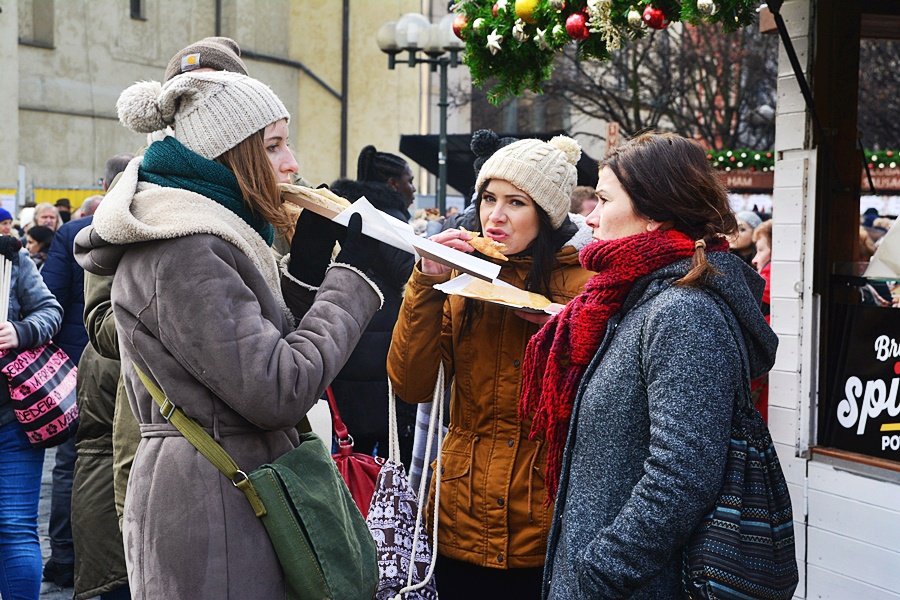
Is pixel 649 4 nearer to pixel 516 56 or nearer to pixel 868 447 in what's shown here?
pixel 516 56

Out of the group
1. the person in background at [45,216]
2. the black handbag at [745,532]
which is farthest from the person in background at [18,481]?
the person in background at [45,216]

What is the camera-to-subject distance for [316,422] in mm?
4656

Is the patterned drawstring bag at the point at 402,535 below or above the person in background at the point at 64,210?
below

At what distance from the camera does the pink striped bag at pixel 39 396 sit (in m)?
4.88

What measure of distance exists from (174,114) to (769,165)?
57.4 ft

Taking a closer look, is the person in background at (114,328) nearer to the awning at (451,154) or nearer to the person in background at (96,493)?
the person in background at (96,493)

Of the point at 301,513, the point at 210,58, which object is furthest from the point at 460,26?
the point at 301,513

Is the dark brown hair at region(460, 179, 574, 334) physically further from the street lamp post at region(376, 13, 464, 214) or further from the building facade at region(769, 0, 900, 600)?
the street lamp post at region(376, 13, 464, 214)

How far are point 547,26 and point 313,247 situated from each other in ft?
6.43

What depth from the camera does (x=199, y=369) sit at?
2592mm

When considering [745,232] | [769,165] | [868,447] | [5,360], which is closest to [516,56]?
[868,447]

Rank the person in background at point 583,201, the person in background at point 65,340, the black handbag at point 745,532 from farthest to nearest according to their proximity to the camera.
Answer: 1. the person in background at point 583,201
2. the person in background at point 65,340
3. the black handbag at point 745,532

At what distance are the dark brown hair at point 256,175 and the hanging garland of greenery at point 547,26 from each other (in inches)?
70.6

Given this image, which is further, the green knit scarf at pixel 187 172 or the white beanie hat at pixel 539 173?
the white beanie hat at pixel 539 173
